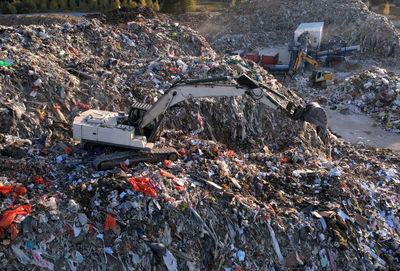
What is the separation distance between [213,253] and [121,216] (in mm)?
1718

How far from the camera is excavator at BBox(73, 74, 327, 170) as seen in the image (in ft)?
23.0

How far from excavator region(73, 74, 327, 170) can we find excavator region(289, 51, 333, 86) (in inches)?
436

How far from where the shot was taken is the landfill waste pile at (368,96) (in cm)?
1462

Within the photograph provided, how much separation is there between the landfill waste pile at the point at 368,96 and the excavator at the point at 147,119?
8779 millimetres

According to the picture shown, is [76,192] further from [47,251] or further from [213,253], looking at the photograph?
[213,253]

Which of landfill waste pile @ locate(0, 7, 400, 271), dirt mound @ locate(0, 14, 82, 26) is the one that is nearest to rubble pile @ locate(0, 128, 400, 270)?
landfill waste pile @ locate(0, 7, 400, 271)

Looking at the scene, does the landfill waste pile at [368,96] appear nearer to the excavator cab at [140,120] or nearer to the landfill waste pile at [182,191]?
the landfill waste pile at [182,191]

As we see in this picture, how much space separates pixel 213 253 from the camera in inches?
237

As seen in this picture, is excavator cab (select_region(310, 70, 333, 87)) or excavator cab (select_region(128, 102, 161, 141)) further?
excavator cab (select_region(310, 70, 333, 87))

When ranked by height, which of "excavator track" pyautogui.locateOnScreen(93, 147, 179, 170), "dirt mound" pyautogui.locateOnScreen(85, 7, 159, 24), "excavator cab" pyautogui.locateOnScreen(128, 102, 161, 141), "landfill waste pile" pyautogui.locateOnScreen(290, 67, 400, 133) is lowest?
"landfill waste pile" pyautogui.locateOnScreen(290, 67, 400, 133)

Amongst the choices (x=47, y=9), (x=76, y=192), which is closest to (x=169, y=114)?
(x=76, y=192)

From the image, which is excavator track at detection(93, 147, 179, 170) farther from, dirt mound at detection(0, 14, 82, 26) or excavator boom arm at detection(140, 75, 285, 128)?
dirt mound at detection(0, 14, 82, 26)

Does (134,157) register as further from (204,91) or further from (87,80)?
(87,80)

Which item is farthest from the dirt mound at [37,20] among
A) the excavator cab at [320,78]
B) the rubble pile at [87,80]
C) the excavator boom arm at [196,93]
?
the excavator boom arm at [196,93]
